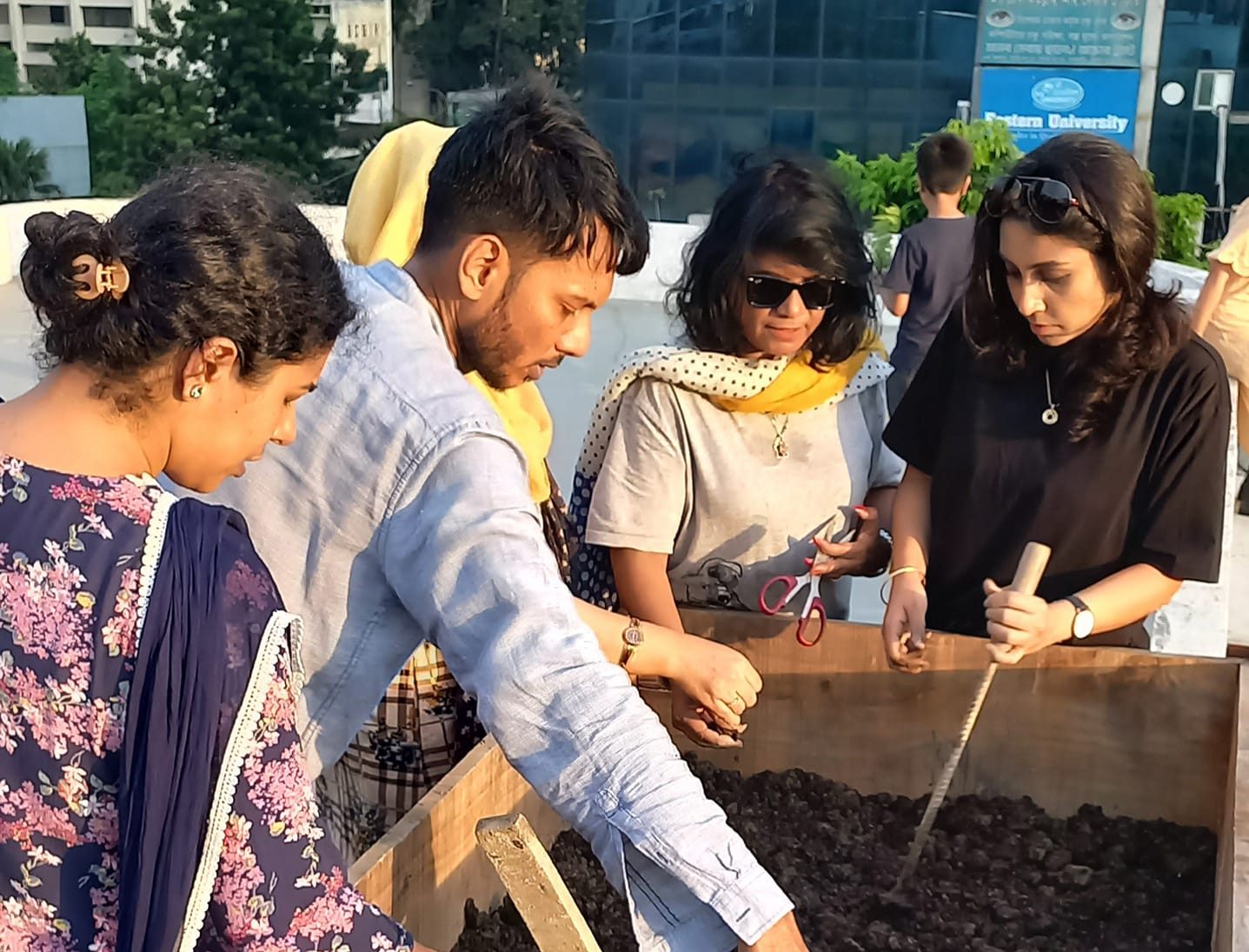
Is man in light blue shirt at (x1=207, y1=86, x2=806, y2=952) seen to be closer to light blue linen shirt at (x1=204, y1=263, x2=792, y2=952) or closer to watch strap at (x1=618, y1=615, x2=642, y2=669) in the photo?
light blue linen shirt at (x1=204, y1=263, x2=792, y2=952)

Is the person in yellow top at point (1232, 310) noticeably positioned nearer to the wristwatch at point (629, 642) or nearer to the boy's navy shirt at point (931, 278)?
the boy's navy shirt at point (931, 278)

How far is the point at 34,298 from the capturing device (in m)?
0.93

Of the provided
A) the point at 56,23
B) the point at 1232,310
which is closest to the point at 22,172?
the point at 1232,310

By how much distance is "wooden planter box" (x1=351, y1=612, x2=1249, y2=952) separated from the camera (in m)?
1.80

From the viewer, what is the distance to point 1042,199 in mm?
1699

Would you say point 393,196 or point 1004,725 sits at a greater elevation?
point 393,196

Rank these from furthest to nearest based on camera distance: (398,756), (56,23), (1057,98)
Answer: (56,23), (1057,98), (398,756)

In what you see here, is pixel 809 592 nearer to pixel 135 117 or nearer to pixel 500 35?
pixel 500 35

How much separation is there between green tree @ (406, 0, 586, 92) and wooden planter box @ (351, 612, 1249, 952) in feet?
50.5

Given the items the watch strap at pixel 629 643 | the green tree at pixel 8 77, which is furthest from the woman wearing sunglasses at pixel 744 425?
the green tree at pixel 8 77

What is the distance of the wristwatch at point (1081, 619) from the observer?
5.61 ft

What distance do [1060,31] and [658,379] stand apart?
15195 mm

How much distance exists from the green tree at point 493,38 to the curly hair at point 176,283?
16152 millimetres

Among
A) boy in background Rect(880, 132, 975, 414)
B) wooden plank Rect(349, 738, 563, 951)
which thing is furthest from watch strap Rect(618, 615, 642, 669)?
boy in background Rect(880, 132, 975, 414)
